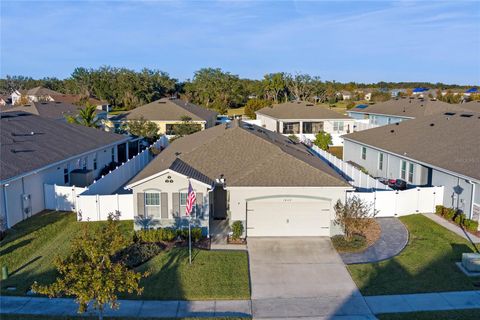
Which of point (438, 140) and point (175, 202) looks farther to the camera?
point (438, 140)

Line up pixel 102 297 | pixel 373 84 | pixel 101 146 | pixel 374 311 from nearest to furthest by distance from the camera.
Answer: pixel 102 297, pixel 374 311, pixel 101 146, pixel 373 84

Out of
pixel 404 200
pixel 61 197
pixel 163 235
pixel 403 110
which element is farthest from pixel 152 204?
pixel 403 110

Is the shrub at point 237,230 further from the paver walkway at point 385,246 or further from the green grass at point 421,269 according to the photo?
the green grass at point 421,269

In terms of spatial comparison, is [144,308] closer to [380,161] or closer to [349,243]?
[349,243]

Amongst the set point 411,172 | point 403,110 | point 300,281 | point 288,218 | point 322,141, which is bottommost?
point 300,281

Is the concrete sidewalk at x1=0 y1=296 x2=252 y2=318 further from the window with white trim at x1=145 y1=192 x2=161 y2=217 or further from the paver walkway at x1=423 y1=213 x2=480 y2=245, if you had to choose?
the paver walkway at x1=423 y1=213 x2=480 y2=245

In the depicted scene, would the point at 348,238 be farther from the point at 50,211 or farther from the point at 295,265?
the point at 50,211

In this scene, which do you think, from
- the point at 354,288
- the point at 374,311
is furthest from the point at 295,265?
the point at 374,311
